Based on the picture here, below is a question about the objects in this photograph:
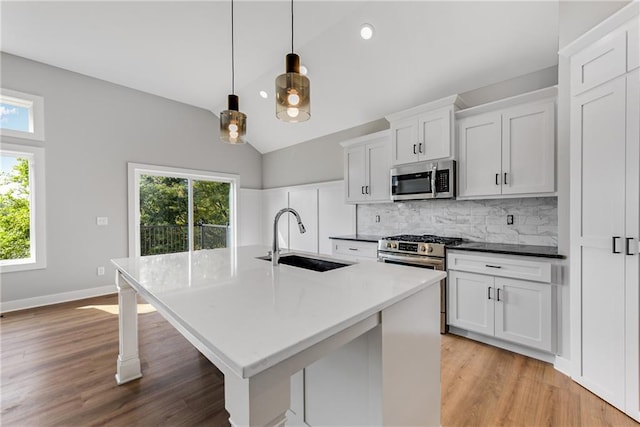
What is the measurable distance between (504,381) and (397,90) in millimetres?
3095

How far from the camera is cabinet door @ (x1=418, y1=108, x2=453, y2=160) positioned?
279cm

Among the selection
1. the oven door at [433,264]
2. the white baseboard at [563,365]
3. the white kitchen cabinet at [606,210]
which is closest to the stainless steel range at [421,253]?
the oven door at [433,264]

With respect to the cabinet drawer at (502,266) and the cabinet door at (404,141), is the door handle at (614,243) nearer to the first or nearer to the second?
the cabinet drawer at (502,266)

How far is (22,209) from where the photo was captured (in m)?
3.48

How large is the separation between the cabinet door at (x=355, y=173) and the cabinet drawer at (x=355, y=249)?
648 millimetres

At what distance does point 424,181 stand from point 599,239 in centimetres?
150

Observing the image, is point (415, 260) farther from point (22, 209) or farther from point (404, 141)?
point (22, 209)

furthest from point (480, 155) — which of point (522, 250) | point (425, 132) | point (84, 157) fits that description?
point (84, 157)

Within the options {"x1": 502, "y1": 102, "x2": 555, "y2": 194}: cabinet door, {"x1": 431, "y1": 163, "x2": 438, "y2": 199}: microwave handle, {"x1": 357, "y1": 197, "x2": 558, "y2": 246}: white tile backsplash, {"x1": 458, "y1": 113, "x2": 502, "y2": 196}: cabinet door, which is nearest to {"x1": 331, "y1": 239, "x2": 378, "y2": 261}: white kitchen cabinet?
{"x1": 357, "y1": 197, "x2": 558, "y2": 246}: white tile backsplash

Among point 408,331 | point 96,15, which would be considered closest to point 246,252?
point 408,331

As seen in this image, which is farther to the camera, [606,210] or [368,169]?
[368,169]

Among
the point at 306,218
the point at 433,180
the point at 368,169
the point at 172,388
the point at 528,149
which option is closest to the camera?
the point at 172,388

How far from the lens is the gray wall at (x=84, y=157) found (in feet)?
11.6

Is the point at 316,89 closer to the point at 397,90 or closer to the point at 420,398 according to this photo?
the point at 397,90
